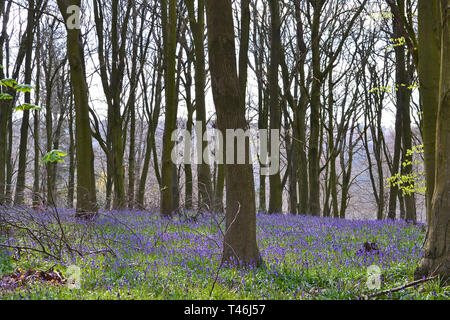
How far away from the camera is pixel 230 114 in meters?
5.86

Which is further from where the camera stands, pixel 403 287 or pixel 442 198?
pixel 442 198

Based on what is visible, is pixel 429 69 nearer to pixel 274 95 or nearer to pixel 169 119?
pixel 169 119

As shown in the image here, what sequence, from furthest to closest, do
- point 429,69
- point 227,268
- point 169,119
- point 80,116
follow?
point 169,119 < point 80,116 < point 429,69 < point 227,268

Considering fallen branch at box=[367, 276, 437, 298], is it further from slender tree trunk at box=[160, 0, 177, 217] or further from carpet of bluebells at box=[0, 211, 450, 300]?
slender tree trunk at box=[160, 0, 177, 217]

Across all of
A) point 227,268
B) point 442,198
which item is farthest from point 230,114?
point 442,198

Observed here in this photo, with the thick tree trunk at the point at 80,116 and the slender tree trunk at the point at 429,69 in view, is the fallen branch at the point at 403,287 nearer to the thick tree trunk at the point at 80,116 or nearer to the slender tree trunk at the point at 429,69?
the slender tree trunk at the point at 429,69

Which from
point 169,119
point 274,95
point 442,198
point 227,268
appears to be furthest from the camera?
point 274,95

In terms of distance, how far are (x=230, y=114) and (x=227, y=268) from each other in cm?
212

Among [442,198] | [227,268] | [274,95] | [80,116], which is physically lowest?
[227,268]

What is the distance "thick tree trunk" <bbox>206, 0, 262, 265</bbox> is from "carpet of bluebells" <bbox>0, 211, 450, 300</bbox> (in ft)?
1.06

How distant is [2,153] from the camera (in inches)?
606

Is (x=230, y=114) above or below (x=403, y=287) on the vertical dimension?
above
